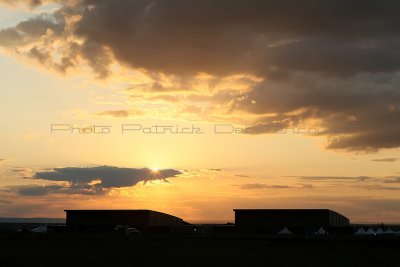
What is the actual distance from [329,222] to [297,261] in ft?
278

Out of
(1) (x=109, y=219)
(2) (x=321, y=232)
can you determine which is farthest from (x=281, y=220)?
(1) (x=109, y=219)

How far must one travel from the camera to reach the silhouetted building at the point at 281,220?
125625 millimetres

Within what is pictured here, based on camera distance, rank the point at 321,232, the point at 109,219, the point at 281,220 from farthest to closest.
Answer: the point at 109,219 → the point at 281,220 → the point at 321,232

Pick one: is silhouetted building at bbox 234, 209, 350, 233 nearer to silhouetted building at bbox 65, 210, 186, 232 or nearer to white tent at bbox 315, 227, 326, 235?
white tent at bbox 315, 227, 326, 235

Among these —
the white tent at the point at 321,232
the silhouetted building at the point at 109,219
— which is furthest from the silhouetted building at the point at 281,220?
the silhouetted building at the point at 109,219

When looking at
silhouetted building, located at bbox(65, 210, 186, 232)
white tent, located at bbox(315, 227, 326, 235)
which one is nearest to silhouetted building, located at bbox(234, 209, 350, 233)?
white tent, located at bbox(315, 227, 326, 235)

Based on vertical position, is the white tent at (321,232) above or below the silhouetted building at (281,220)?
below

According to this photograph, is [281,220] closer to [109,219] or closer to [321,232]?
→ [321,232]

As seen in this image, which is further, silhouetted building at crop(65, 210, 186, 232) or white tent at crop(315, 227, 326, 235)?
silhouetted building at crop(65, 210, 186, 232)

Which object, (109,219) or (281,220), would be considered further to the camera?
(109,219)

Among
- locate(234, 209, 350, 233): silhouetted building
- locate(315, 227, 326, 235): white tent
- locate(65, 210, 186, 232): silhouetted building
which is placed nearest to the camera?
locate(315, 227, 326, 235): white tent

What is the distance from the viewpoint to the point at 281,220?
12669cm

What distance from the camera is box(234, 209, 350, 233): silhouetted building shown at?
125625 mm

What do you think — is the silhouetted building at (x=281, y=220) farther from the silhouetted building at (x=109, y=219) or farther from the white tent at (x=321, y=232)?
the silhouetted building at (x=109, y=219)
